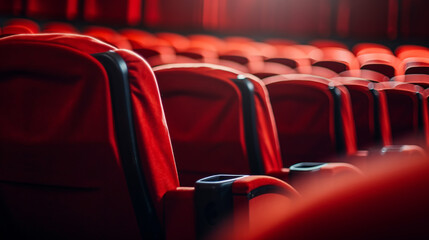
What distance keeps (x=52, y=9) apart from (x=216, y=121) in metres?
3.36

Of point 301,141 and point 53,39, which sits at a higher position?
point 53,39

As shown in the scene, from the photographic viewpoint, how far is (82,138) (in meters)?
0.40

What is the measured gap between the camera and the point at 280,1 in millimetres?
4406

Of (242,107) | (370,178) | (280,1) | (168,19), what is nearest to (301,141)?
(242,107)

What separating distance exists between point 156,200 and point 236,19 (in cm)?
401

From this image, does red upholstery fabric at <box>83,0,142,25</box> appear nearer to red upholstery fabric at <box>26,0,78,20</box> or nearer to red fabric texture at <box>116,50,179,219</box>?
red upholstery fabric at <box>26,0,78,20</box>

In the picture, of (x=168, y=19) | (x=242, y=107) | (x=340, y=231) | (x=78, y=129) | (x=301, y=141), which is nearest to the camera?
(x=340, y=231)

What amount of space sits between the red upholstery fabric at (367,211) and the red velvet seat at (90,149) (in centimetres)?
20

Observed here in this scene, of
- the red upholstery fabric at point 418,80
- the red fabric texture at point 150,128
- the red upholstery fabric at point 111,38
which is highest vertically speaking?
the red fabric texture at point 150,128

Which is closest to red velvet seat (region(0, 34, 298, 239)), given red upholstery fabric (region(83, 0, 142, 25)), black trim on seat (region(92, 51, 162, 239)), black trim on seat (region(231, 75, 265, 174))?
black trim on seat (region(92, 51, 162, 239))

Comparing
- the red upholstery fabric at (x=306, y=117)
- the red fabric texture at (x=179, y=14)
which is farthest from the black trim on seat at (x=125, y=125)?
the red fabric texture at (x=179, y=14)

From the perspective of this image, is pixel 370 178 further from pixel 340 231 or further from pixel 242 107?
pixel 242 107

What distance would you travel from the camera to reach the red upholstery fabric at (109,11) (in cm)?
377

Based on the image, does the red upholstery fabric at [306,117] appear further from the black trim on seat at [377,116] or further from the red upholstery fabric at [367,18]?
the red upholstery fabric at [367,18]
